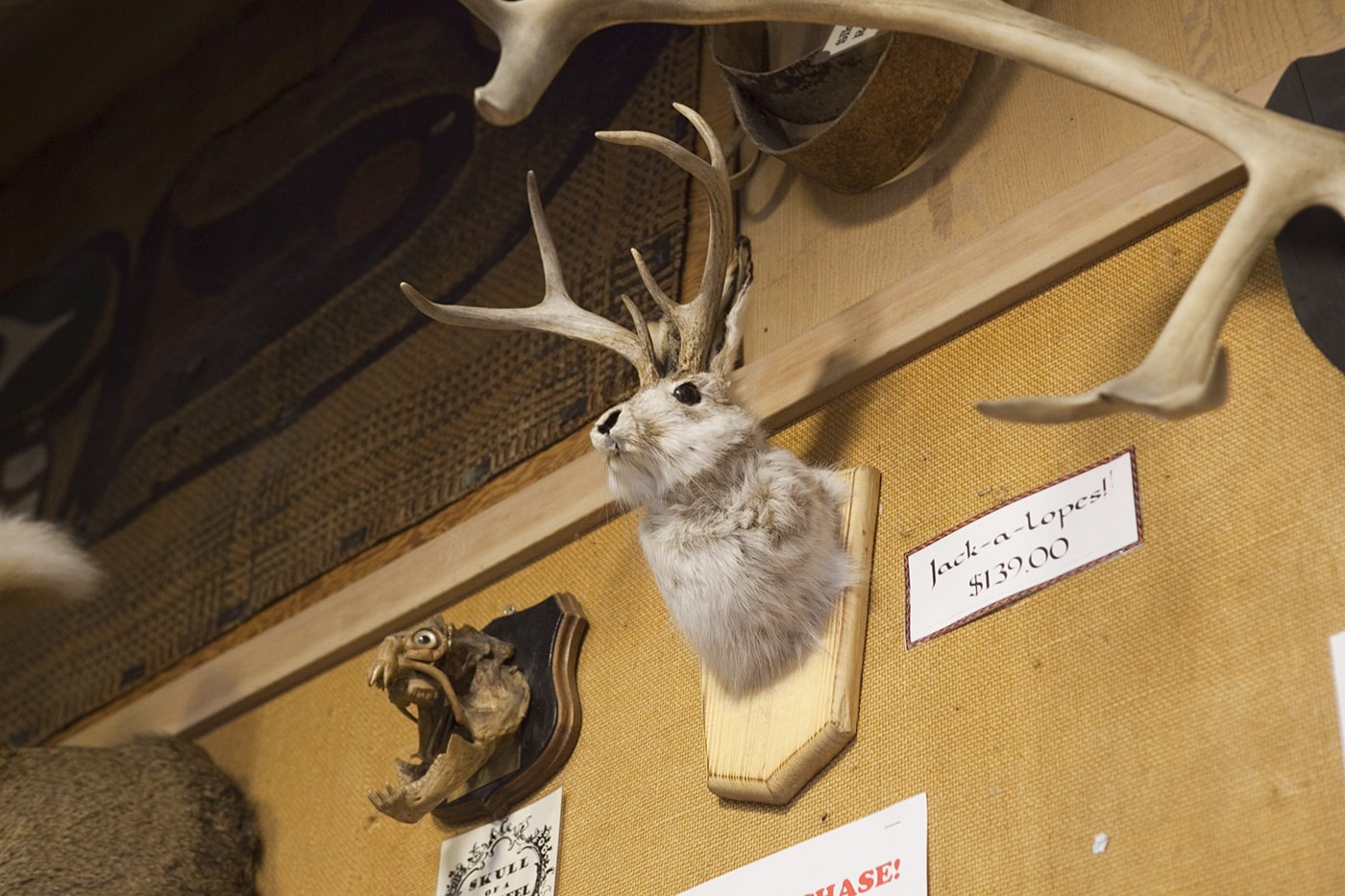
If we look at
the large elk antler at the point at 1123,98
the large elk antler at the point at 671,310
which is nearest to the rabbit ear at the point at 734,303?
the large elk antler at the point at 671,310

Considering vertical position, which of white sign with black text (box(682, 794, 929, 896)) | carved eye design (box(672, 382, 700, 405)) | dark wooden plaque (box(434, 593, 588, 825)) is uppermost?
carved eye design (box(672, 382, 700, 405))

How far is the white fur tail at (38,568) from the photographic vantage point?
64.5 inches

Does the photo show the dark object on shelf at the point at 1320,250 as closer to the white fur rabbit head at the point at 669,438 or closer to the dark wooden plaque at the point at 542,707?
the white fur rabbit head at the point at 669,438

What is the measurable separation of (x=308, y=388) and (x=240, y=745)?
554 mm

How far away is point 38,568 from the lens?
1647 millimetres

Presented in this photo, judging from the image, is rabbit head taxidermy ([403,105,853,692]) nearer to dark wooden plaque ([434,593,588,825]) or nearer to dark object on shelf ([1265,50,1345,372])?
dark wooden plaque ([434,593,588,825])

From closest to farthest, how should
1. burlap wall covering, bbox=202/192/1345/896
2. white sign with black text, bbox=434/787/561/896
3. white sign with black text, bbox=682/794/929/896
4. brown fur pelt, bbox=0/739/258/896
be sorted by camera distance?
burlap wall covering, bbox=202/192/1345/896
white sign with black text, bbox=682/794/929/896
white sign with black text, bbox=434/787/561/896
brown fur pelt, bbox=0/739/258/896

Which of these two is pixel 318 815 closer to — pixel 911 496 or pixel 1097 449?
pixel 911 496

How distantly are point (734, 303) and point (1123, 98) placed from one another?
0.42m

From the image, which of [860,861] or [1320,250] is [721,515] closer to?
→ [860,861]

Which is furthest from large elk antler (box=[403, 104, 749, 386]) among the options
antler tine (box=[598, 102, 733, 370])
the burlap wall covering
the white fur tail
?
the white fur tail

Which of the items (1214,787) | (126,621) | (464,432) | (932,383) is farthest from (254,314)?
(1214,787)

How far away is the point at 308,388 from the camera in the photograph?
2.08 metres

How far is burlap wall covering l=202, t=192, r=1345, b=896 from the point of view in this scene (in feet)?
2.99
